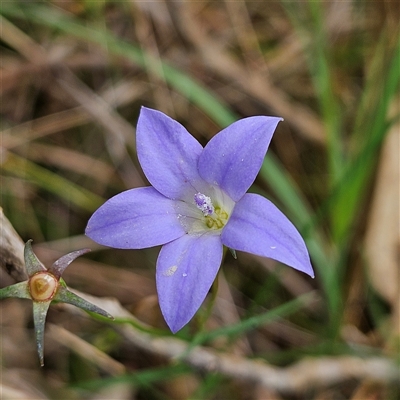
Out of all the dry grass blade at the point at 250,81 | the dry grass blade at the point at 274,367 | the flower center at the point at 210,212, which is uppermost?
the dry grass blade at the point at 250,81

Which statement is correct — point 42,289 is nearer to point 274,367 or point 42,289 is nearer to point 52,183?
point 274,367

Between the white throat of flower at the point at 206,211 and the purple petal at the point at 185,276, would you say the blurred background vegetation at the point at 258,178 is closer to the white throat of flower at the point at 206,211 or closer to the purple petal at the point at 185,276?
the white throat of flower at the point at 206,211

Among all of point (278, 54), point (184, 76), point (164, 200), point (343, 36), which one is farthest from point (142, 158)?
point (343, 36)

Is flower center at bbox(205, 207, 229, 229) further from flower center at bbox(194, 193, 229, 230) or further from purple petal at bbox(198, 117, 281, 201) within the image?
purple petal at bbox(198, 117, 281, 201)

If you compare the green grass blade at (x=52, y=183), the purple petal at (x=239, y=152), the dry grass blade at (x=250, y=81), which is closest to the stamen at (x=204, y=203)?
the purple petal at (x=239, y=152)

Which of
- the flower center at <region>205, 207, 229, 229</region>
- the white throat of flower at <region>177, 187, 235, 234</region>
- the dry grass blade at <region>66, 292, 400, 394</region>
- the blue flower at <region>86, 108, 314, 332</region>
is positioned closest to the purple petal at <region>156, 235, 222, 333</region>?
the blue flower at <region>86, 108, 314, 332</region>

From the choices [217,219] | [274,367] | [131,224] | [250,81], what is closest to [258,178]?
[250,81]

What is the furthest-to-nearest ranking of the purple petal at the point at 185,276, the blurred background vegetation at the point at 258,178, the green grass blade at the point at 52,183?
the green grass blade at the point at 52,183 < the blurred background vegetation at the point at 258,178 < the purple petal at the point at 185,276
